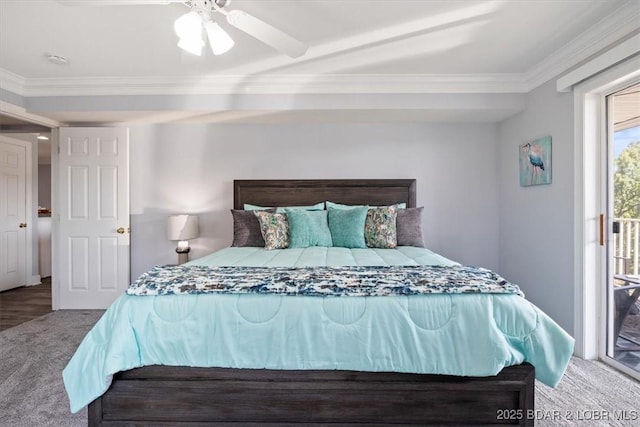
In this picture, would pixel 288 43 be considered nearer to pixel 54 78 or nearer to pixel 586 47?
pixel 586 47

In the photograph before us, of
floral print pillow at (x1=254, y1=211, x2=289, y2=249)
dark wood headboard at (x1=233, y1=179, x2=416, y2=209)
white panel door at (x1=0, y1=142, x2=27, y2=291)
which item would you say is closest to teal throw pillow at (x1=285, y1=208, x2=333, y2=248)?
floral print pillow at (x1=254, y1=211, x2=289, y2=249)

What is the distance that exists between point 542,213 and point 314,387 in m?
2.62

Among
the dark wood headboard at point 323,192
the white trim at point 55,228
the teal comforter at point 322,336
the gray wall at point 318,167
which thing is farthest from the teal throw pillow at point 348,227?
the white trim at point 55,228

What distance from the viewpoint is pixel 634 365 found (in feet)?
7.44

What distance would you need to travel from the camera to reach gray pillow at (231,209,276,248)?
311 cm

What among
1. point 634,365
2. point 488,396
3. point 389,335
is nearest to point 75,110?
point 389,335

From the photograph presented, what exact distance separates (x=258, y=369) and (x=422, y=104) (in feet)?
9.10

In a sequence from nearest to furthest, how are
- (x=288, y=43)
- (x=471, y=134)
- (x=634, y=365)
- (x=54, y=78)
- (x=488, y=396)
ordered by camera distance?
(x=488, y=396) → (x=288, y=43) → (x=634, y=365) → (x=54, y=78) → (x=471, y=134)

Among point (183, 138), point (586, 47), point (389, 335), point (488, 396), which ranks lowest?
point (488, 396)

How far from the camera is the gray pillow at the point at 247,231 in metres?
3.11

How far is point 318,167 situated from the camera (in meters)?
3.69

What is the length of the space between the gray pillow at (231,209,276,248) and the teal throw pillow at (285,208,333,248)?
0.34 metres

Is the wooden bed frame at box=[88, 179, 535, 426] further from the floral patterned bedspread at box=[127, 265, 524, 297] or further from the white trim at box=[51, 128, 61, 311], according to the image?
the white trim at box=[51, 128, 61, 311]

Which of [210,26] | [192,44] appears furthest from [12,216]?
[210,26]
